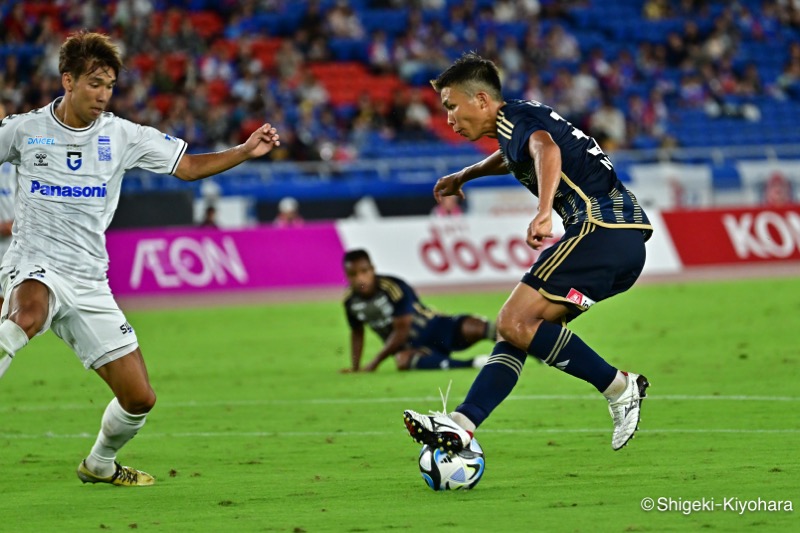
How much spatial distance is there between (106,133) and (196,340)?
9.11 metres

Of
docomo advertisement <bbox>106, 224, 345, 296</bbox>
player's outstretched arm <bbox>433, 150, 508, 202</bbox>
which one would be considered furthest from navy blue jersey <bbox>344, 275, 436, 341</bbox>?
docomo advertisement <bbox>106, 224, 345, 296</bbox>

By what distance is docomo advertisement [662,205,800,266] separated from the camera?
22.5m

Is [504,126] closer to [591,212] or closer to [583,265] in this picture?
[591,212]

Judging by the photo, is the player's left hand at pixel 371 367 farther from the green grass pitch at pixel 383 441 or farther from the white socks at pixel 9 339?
the white socks at pixel 9 339

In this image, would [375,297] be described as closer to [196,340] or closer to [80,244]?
[196,340]

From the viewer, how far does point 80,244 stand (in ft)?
22.5

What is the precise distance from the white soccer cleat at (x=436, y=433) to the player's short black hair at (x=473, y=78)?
5.59 ft

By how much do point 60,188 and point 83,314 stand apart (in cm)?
65

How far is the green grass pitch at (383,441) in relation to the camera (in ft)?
19.9

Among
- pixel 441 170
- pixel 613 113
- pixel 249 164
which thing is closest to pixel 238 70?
pixel 249 164

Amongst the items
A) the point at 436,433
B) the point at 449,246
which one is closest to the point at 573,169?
the point at 436,433

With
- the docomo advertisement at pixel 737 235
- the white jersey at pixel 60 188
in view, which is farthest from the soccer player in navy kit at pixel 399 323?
the docomo advertisement at pixel 737 235

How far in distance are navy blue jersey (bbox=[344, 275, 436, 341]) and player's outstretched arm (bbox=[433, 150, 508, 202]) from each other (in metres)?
4.65

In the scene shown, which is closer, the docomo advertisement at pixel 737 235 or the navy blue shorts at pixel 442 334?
the navy blue shorts at pixel 442 334
